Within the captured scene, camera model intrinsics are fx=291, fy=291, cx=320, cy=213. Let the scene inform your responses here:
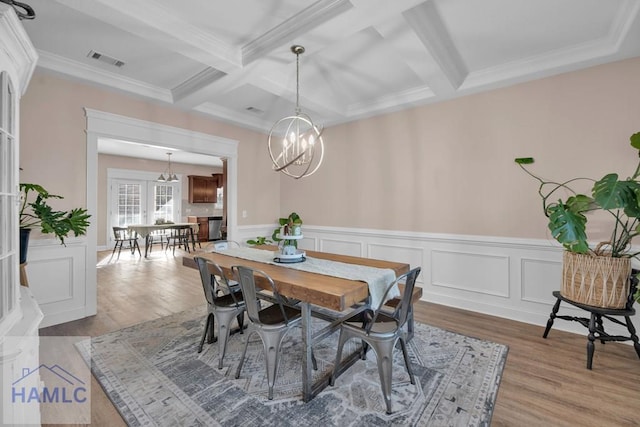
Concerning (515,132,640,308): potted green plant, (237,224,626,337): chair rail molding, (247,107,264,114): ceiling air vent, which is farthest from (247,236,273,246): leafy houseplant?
(515,132,640,308): potted green plant

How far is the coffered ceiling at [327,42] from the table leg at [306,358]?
2.07 meters

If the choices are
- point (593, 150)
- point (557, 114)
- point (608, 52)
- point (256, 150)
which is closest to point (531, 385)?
point (593, 150)

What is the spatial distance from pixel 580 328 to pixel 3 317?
13.8ft

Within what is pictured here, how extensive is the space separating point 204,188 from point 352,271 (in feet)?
28.6

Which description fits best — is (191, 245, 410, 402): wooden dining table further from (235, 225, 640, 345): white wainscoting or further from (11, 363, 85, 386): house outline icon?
(235, 225, 640, 345): white wainscoting

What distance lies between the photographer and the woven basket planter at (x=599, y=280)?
88.1 inches

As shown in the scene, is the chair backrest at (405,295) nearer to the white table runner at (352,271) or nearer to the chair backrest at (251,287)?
the white table runner at (352,271)

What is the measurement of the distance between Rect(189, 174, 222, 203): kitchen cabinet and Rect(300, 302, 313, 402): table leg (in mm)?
8691

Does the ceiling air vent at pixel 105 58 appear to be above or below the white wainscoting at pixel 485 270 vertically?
above

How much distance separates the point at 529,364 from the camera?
2.29m

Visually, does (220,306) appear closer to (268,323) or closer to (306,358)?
(268,323)

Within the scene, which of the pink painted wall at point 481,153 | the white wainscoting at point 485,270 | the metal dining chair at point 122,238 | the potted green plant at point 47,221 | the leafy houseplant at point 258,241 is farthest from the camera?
the metal dining chair at point 122,238

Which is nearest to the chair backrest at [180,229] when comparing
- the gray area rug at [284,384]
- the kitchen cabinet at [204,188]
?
the kitchen cabinet at [204,188]

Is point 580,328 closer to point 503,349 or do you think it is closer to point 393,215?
point 503,349
